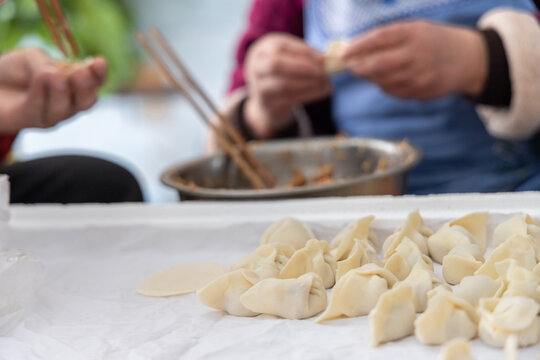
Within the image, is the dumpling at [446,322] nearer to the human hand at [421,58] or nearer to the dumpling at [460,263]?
the dumpling at [460,263]

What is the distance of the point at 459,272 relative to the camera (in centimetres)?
47

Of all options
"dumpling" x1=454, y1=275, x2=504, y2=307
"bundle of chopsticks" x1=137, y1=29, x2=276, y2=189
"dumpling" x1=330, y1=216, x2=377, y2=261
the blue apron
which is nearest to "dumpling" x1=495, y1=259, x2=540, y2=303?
"dumpling" x1=454, y1=275, x2=504, y2=307

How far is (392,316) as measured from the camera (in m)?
0.39

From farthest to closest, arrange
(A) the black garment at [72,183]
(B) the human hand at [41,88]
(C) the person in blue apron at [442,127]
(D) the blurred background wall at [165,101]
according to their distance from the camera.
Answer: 1. (D) the blurred background wall at [165,101]
2. (C) the person in blue apron at [442,127]
3. (A) the black garment at [72,183]
4. (B) the human hand at [41,88]

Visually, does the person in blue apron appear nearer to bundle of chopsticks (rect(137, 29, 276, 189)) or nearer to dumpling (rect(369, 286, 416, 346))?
bundle of chopsticks (rect(137, 29, 276, 189))

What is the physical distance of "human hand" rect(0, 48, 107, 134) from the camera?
70cm

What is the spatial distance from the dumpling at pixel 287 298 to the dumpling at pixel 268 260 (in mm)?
34

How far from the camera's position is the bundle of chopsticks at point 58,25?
720 millimetres

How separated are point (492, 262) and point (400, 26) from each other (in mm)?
469

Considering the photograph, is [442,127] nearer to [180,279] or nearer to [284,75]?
[284,75]

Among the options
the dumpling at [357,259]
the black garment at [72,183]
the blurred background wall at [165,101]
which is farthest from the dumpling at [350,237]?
the blurred background wall at [165,101]

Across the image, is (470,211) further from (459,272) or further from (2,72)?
(2,72)

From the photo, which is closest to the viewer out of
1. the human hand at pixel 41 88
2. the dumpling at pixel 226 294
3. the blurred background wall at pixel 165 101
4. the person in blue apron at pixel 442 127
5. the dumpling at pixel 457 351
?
the dumpling at pixel 457 351

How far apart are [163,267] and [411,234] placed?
0.22m
